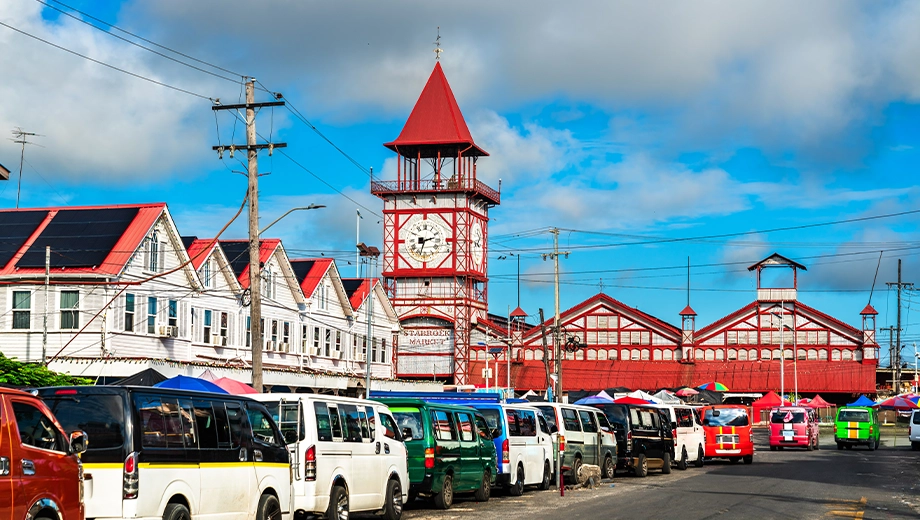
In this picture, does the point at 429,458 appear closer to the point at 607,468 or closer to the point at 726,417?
the point at 607,468

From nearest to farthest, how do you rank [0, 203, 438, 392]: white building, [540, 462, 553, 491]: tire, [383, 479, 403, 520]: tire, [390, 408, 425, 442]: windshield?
[383, 479, 403, 520]: tire < [390, 408, 425, 442]: windshield < [540, 462, 553, 491]: tire < [0, 203, 438, 392]: white building

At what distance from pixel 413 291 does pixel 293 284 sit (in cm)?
3175

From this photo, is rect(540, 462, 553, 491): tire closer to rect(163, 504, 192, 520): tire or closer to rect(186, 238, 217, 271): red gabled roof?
rect(163, 504, 192, 520): tire

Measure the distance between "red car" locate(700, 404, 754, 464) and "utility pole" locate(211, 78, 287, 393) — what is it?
60.2 feet

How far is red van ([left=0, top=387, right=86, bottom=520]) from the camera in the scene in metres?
10.3

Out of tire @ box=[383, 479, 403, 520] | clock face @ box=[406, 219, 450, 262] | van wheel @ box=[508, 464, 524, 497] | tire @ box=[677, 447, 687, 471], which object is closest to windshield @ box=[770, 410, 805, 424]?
tire @ box=[677, 447, 687, 471]

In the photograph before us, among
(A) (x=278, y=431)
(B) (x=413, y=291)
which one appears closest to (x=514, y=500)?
(A) (x=278, y=431)

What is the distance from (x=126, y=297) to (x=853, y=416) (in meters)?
35.1

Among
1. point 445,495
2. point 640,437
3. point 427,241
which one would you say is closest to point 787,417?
point 640,437

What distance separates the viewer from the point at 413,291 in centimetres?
8650

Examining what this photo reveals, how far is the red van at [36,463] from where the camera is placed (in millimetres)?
10258

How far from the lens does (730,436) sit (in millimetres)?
40188

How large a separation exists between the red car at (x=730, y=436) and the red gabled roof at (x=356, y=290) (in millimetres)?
27044

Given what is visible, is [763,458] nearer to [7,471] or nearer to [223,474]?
[223,474]
